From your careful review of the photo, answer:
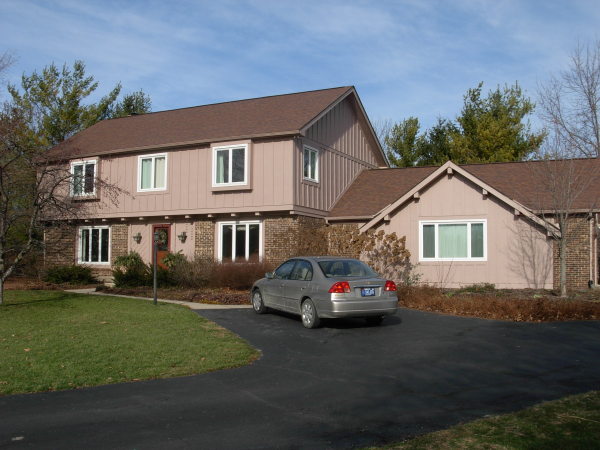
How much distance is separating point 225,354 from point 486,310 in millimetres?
7102

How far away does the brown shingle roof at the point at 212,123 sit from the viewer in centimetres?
2219

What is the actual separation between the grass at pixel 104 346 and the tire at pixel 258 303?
1.63 metres

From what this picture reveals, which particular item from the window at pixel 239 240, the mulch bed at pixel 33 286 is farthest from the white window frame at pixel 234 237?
the mulch bed at pixel 33 286

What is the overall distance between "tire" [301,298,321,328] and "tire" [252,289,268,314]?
2077 mm

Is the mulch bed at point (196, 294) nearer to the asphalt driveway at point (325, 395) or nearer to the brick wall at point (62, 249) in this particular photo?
the asphalt driveway at point (325, 395)

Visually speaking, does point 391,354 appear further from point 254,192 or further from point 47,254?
point 47,254

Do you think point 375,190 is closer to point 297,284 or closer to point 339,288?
point 297,284

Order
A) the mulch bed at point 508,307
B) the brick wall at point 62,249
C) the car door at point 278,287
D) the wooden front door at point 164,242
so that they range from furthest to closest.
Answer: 1. the brick wall at point 62,249
2. the wooden front door at point 164,242
3. the car door at point 278,287
4. the mulch bed at point 508,307

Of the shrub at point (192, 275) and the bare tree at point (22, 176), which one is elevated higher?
the bare tree at point (22, 176)

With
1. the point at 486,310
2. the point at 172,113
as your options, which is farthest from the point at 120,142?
the point at 486,310

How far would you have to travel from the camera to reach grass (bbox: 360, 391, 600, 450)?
197 inches

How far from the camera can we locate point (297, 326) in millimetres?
12438

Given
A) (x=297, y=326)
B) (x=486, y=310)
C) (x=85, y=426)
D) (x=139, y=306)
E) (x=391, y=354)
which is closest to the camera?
(x=85, y=426)

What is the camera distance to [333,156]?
80.5ft
